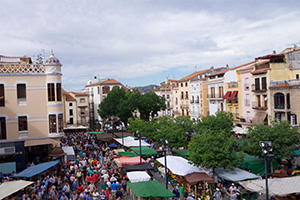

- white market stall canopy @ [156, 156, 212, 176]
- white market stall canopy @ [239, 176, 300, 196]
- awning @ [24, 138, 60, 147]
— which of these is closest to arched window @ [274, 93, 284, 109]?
white market stall canopy @ [156, 156, 212, 176]

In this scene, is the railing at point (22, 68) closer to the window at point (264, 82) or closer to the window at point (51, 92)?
the window at point (51, 92)

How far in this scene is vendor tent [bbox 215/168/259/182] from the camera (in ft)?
57.8

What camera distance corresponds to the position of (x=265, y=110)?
35.6 m

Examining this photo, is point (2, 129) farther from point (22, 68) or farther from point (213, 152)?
point (213, 152)

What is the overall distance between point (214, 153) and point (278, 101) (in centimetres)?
1799

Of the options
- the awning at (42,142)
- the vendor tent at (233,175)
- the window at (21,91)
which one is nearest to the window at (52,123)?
the awning at (42,142)

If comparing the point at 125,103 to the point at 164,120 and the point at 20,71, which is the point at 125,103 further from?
the point at 20,71

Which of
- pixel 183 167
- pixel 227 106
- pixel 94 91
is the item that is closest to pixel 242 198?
Result: pixel 183 167

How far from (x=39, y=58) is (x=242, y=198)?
2053cm

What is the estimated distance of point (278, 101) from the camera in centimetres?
3294

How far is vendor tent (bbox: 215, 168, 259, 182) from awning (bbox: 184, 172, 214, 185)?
109 centimetres

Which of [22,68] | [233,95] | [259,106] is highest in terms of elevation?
[22,68]

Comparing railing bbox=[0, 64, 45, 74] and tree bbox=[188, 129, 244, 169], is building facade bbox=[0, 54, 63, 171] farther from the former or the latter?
tree bbox=[188, 129, 244, 169]

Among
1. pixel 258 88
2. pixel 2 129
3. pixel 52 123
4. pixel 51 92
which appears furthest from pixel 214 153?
pixel 258 88
